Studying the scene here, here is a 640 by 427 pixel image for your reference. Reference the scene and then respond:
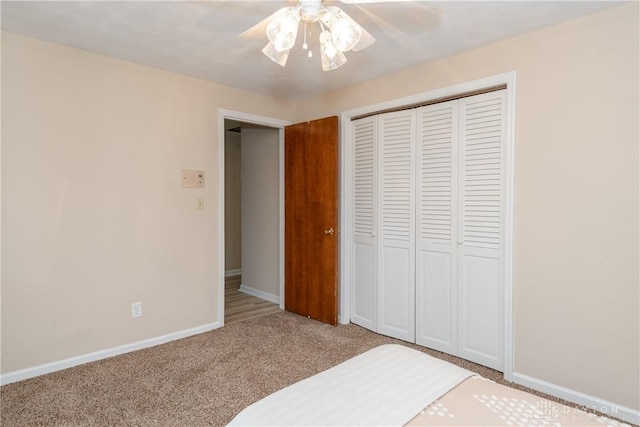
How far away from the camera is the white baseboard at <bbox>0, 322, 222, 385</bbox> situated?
244 cm

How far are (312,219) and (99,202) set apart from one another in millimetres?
1844

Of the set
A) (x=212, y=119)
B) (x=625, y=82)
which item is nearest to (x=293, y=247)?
(x=212, y=119)

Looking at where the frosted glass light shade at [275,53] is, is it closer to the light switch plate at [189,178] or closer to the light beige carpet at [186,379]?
the light switch plate at [189,178]

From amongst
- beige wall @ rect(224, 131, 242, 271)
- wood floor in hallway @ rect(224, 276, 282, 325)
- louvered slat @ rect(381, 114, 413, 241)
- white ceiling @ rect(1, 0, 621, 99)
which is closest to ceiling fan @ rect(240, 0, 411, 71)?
white ceiling @ rect(1, 0, 621, 99)

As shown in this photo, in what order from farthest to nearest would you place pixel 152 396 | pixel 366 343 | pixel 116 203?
pixel 366 343 → pixel 116 203 → pixel 152 396

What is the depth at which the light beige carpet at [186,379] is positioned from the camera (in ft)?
6.73

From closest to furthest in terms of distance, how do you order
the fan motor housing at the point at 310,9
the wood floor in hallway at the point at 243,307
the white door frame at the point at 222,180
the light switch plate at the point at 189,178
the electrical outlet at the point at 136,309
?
the fan motor housing at the point at 310,9 < the electrical outlet at the point at 136,309 < the light switch plate at the point at 189,178 < the white door frame at the point at 222,180 < the wood floor in hallway at the point at 243,307

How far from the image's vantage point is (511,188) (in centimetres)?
245

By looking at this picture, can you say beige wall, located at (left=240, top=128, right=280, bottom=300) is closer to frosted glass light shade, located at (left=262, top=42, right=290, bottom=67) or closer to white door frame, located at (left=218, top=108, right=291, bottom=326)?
white door frame, located at (left=218, top=108, right=291, bottom=326)

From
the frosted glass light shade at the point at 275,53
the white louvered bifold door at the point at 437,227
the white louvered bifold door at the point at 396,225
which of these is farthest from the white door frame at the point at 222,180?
the frosted glass light shade at the point at 275,53

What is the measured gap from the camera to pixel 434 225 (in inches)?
116

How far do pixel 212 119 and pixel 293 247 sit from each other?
1.53 m

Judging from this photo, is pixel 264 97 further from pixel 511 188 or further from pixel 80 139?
pixel 511 188

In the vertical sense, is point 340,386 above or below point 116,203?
below
